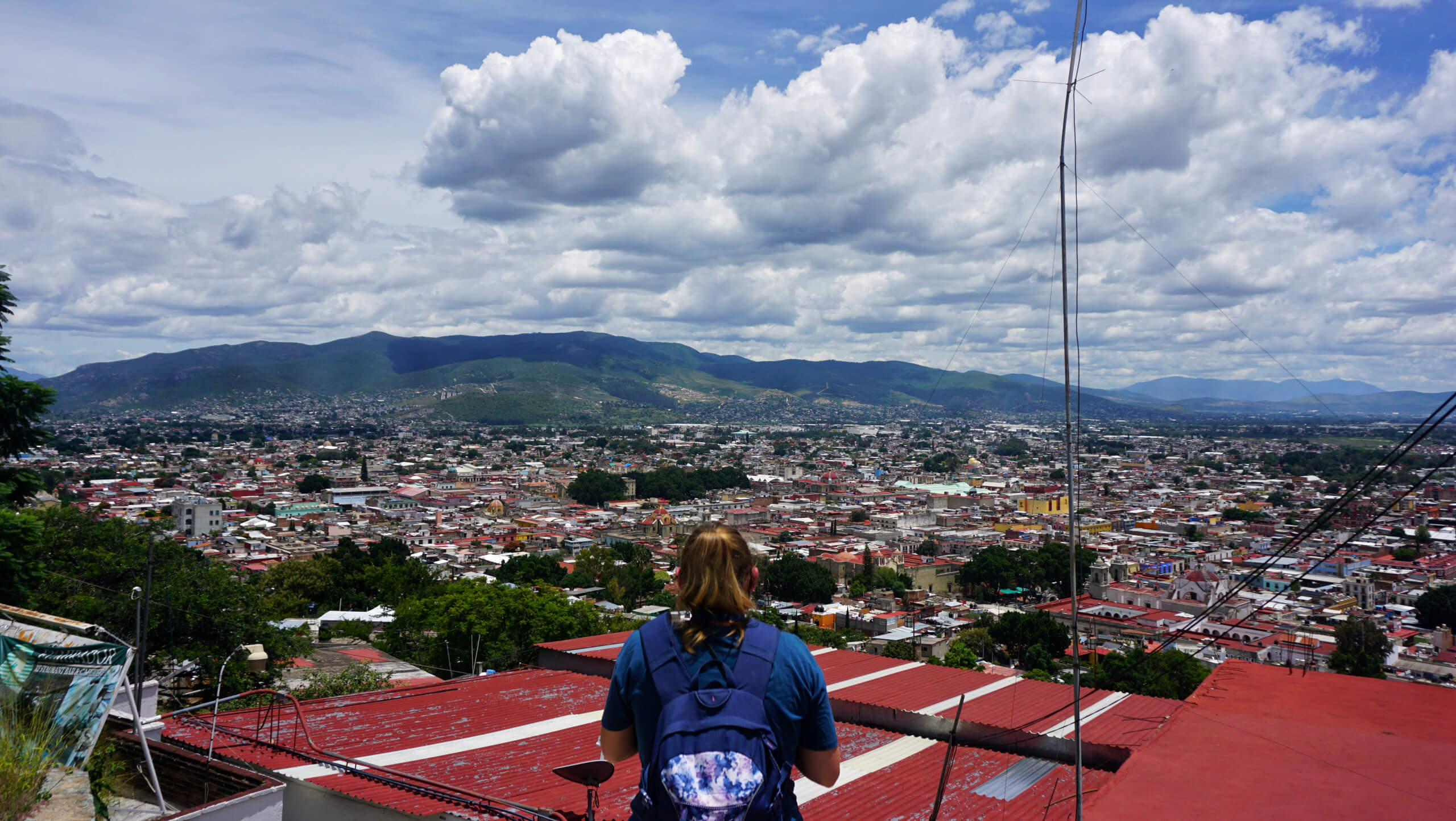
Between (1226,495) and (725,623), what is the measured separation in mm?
55770

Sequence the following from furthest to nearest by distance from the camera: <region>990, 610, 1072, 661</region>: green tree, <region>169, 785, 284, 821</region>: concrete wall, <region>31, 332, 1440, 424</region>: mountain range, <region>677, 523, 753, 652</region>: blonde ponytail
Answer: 1. <region>31, 332, 1440, 424</region>: mountain range
2. <region>990, 610, 1072, 661</region>: green tree
3. <region>169, 785, 284, 821</region>: concrete wall
4. <region>677, 523, 753, 652</region>: blonde ponytail

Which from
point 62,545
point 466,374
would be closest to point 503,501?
point 62,545

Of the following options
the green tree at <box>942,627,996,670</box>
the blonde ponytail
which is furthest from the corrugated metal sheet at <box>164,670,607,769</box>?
the green tree at <box>942,627,996,670</box>

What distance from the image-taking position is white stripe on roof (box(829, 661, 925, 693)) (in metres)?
6.00

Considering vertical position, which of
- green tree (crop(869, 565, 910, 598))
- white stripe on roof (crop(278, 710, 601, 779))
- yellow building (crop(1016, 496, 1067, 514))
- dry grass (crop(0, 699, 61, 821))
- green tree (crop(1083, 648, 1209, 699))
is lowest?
green tree (crop(869, 565, 910, 598))

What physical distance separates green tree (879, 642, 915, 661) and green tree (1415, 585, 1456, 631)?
1327 centimetres

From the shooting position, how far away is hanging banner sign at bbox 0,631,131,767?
2918mm

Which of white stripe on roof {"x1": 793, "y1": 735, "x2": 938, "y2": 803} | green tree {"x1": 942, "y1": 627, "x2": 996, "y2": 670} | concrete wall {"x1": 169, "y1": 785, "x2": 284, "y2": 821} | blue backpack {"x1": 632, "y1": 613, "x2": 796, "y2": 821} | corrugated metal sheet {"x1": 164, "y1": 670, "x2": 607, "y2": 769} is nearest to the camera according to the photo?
blue backpack {"x1": 632, "y1": 613, "x2": 796, "y2": 821}

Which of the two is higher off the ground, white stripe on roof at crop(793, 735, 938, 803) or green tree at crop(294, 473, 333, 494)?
white stripe on roof at crop(793, 735, 938, 803)

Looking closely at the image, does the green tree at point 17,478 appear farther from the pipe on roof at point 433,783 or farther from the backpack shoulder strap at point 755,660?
the backpack shoulder strap at point 755,660

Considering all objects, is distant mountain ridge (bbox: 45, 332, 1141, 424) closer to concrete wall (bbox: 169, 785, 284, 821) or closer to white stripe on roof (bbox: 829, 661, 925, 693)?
white stripe on roof (bbox: 829, 661, 925, 693)

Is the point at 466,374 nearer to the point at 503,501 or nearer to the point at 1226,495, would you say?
the point at 503,501

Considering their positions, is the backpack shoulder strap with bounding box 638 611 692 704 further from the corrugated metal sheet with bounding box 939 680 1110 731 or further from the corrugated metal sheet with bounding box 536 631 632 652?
the corrugated metal sheet with bounding box 536 631 632 652

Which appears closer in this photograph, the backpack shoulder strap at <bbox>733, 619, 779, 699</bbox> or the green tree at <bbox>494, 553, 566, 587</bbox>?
the backpack shoulder strap at <bbox>733, 619, 779, 699</bbox>
